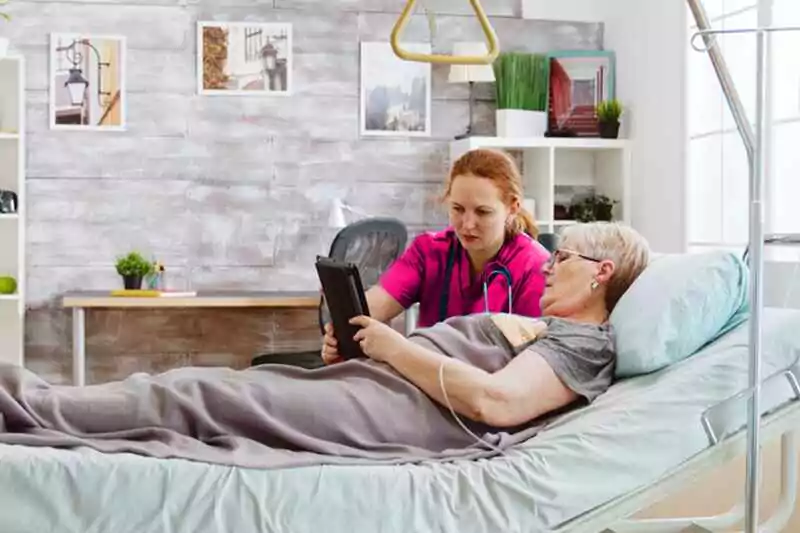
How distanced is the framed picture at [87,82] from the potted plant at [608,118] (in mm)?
2026

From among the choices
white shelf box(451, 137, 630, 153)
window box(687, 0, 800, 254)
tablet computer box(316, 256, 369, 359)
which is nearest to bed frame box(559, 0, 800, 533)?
tablet computer box(316, 256, 369, 359)

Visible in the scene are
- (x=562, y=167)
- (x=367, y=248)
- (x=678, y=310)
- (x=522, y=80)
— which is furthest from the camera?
(x=562, y=167)

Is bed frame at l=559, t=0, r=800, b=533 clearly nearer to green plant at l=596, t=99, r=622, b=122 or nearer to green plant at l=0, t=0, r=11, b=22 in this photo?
green plant at l=596, t=99, r=622, b=122

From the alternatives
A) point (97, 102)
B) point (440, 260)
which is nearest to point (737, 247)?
point (440, 260)

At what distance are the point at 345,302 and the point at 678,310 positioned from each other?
72cm

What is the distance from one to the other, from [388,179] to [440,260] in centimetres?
212

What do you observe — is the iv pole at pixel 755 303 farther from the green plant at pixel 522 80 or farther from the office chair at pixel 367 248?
the green plant at pixel 522 80

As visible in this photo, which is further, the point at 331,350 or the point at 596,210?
the point at 596,210

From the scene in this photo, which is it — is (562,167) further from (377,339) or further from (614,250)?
(377,339)

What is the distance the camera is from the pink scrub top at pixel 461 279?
114 inches

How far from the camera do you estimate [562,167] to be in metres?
5.26

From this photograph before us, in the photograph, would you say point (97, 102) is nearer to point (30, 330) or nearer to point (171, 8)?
point (171, 8)

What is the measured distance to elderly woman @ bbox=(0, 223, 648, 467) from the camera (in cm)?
212

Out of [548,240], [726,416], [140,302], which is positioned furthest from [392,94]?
[726,416]
